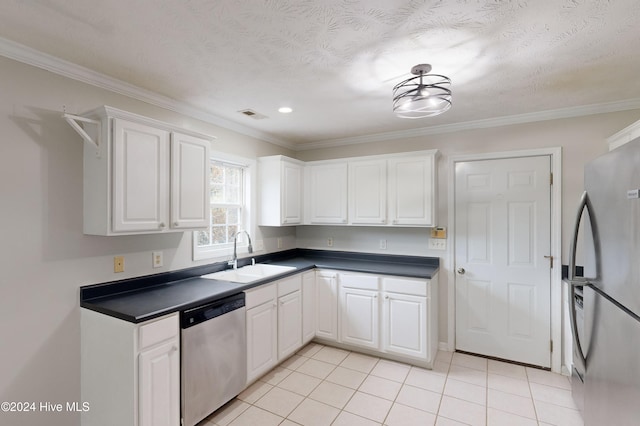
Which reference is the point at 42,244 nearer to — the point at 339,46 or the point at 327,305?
the point at 339,46


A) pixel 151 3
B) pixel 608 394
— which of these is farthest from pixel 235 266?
pixel 608 394

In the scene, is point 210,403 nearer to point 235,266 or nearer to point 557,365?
point 235,266

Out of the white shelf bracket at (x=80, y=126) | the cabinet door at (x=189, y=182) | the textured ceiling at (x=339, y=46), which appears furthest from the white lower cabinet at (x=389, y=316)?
the white shelf bracket at (x=80, y=126)

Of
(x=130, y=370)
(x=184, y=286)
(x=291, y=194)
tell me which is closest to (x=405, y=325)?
(x=291, y=194)

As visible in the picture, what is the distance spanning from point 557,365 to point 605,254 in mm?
2332

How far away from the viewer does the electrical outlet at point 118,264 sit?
7.16 ft

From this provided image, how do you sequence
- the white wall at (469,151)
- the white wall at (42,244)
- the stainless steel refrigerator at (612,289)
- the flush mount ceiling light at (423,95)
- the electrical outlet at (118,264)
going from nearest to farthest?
1. the stainless steel refrigerator at (612,289)
2. the white wall at (42,244)
3. the flush mount ceiling light at (423,95)
4. the electrical outlet at (118,264)
5. the white wall at (469,151)

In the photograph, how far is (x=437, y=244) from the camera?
331 centimetres

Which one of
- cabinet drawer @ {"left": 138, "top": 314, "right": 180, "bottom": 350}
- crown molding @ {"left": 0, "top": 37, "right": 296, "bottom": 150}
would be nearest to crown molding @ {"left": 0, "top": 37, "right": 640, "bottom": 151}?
crown molding @ {"left": 0, "top": 37, "right": 296, "bottom": 150}

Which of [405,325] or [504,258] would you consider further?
[504,258]

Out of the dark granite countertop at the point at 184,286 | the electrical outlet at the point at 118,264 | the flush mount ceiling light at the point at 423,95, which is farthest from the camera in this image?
the electrical outlet at the point at 118,264

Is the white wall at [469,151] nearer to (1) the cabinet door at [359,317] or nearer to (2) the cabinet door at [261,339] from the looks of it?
(1) the cabinet door at [359,317]

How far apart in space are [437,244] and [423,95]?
1.77m

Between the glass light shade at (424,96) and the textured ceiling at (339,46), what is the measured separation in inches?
3.6
